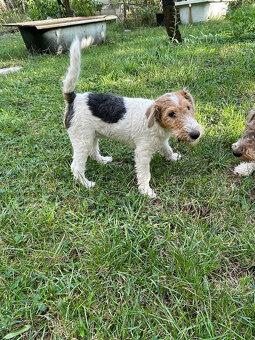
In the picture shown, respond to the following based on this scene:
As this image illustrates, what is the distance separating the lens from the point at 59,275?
2.18 metres

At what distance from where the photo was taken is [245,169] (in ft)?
10.2

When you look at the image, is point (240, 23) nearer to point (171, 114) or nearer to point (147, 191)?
point (171, 114)

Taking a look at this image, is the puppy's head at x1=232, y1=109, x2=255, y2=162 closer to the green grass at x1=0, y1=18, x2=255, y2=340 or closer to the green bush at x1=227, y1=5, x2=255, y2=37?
the green grass at x1=0, y1=18, x2=255, y2=340

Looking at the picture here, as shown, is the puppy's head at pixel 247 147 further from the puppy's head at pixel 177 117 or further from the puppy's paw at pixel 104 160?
the puppy's paw at pixel 104 160

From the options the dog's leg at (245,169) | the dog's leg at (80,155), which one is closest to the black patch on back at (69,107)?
the dog's leg at (80,155)

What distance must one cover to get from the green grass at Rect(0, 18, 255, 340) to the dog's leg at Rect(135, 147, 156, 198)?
0.10 m

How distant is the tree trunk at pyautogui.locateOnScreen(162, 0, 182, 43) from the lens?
6816 millimetres

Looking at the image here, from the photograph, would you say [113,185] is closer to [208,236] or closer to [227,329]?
[208,236]

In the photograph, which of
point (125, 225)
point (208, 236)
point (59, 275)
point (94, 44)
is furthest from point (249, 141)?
point (94, 44)

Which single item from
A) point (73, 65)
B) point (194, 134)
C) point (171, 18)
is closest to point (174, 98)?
point (194, 134)

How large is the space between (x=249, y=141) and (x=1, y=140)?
380 cm

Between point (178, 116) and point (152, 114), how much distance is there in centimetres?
27

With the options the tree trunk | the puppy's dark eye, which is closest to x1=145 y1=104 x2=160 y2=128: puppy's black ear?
the puppy's dark eye

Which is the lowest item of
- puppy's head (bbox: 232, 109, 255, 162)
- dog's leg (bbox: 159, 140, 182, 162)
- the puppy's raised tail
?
A: dog's leg (bbox: 159, 140, 182, 162)
